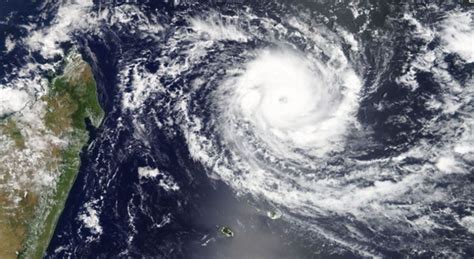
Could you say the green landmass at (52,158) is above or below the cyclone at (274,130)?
Answer: below

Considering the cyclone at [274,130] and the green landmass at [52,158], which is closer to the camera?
the cyclone at [274,130]

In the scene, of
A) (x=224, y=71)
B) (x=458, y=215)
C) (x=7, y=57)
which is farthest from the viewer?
(x=7, y=57)

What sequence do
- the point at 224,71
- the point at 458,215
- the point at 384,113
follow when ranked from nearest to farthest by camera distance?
the point at 458,215, the point at 384,113, the point at 224,71

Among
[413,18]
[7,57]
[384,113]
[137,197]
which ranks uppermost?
[413,18]

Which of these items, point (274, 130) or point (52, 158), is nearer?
point (274, 130)

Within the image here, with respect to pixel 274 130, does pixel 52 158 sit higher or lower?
lower

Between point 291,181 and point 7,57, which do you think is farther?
point 7,57

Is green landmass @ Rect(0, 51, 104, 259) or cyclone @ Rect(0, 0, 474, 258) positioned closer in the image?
cyclone @ Rect(0, 0, 474, 258)

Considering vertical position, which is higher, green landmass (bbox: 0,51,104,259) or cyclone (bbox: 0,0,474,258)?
cyclone (bbox: 0,0,474,258)

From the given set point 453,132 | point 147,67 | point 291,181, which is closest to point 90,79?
point 147,67

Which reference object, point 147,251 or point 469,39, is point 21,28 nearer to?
point 147,251

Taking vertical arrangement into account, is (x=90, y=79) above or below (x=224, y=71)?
below
